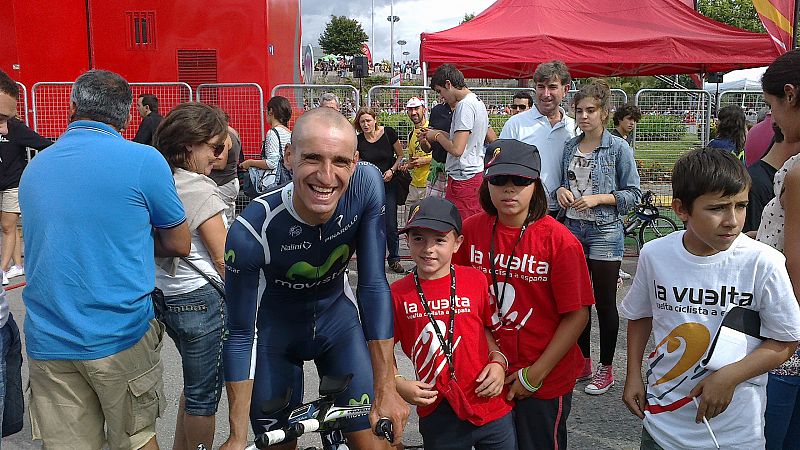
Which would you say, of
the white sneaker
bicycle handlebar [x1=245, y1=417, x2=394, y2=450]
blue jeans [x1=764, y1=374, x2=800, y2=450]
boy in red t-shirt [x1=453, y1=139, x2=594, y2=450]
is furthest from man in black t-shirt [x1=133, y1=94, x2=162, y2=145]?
blue jeans [x1=764, y1=374, x2=800, y2=450]

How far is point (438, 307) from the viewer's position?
2.77 meters

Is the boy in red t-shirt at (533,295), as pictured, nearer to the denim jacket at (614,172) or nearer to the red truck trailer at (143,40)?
the denim jacket at (614,172)

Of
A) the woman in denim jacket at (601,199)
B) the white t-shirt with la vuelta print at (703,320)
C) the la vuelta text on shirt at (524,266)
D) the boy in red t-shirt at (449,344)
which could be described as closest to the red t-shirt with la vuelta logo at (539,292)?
the la vuelta text on shirt at (524,266)

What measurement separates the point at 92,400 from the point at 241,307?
2.97 feet

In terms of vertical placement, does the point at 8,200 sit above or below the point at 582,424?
above

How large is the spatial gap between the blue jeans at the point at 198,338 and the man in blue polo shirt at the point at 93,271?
0.35 m

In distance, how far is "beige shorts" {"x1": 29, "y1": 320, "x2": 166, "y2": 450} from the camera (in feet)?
9.10

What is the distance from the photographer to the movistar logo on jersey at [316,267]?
265cm

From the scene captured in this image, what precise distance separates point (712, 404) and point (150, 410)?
7.36ft

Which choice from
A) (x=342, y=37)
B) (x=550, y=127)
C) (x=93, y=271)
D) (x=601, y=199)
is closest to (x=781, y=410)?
Answer: (x=601, y=199)

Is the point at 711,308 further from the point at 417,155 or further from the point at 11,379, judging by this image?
the point at 417,155

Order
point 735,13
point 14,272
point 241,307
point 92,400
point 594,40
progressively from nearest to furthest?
1. point 241,307
2. point 92,400
3. point 14,272
4. point 594,40
5. point 735,13

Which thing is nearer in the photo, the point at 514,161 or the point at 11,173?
the point at 514,161

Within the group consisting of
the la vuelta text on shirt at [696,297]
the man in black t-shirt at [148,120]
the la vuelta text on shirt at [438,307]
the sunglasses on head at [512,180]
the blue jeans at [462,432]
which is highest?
the man in black t-shirt at [148,120]
